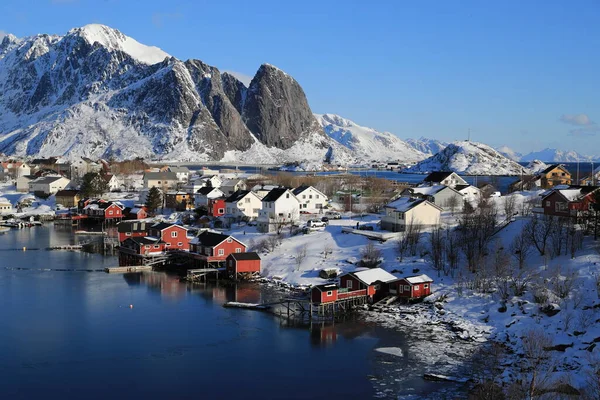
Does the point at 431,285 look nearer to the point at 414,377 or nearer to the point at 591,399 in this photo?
the point at 414,377

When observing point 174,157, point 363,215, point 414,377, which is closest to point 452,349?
point 414,377

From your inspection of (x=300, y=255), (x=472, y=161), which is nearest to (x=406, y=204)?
(x=300, y=255)

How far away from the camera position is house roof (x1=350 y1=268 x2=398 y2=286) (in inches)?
1134

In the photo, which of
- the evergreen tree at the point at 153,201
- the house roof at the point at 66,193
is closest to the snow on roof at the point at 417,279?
the evergreen tree at the point at 153,201

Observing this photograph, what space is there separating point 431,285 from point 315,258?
25.1 feet

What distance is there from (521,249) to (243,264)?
13783mm

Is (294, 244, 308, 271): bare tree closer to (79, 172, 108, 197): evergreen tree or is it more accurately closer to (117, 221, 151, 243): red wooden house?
(117, 221, 151, 243): red wooden house

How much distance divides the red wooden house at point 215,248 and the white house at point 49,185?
42.6 meters

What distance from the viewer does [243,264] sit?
34062 millimetres

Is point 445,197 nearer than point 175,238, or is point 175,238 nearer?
point 175,238

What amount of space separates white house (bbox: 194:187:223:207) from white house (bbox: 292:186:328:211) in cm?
904

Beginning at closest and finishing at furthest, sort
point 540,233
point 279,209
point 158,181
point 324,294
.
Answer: point 324,294, point 540,233, point 279,209, point 158,181

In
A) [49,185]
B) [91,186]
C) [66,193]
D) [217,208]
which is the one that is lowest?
[217,208]

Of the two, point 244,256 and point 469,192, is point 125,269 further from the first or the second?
point 469,192
